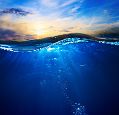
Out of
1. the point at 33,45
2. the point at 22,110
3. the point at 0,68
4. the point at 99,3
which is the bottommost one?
the point at 22,110

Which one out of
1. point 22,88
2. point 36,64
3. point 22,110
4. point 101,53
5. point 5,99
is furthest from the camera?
point 101,53

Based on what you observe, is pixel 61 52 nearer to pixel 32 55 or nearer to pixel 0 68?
pixel 32 55

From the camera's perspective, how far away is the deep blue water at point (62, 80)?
8133 millimetres

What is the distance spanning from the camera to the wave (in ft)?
33.7

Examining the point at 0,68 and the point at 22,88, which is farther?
the point at 0,68

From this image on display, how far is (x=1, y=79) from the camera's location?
10.9 metres

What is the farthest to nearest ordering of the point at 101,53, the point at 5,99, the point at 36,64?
the point at 101,53 → the point at 36,64 → the point at 5,99

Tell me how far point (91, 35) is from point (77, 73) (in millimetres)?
2017

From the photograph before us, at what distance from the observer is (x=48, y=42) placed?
34.7 ft

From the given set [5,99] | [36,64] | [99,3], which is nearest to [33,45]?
[36,64]

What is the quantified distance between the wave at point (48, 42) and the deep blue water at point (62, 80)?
433 mm

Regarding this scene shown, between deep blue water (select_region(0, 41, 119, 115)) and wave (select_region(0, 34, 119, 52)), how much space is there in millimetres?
433

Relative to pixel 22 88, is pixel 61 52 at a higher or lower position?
higher

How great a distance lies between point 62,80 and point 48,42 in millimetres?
1914
